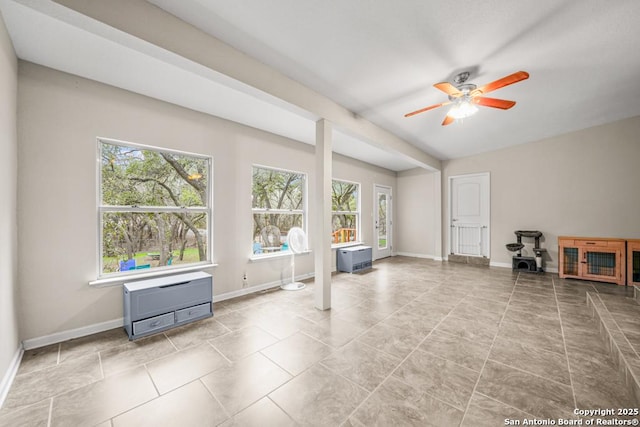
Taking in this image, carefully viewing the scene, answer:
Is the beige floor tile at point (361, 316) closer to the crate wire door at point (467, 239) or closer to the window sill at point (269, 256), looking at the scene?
the window sill at point (269, 256)

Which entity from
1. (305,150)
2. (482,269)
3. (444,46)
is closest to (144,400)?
(444,46)

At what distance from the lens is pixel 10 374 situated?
6.14 feet

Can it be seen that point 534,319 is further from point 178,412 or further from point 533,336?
point 178,412

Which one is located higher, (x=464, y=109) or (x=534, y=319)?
(x=464, y=109)

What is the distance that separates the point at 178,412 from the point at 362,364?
4.34ft

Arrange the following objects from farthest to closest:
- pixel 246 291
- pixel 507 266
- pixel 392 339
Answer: pixel 507 266
pixel 246 291
pixel 392 339

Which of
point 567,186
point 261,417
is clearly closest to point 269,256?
point 261,417

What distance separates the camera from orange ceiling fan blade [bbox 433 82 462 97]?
237cm

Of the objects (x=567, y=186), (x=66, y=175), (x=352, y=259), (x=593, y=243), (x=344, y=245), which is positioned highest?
(x=567, y=186)

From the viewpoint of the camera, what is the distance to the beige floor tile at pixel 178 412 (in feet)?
4.83

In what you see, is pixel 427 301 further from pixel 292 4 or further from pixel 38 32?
pixel 38 32

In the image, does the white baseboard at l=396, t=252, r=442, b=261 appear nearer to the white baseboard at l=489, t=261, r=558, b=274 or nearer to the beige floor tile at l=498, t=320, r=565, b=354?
the white baseboard at l=489, t=261, r=558, b=274

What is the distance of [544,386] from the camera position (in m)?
1.76

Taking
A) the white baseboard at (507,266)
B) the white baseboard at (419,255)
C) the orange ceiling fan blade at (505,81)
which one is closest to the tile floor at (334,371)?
the white baseboard at (507,266)
